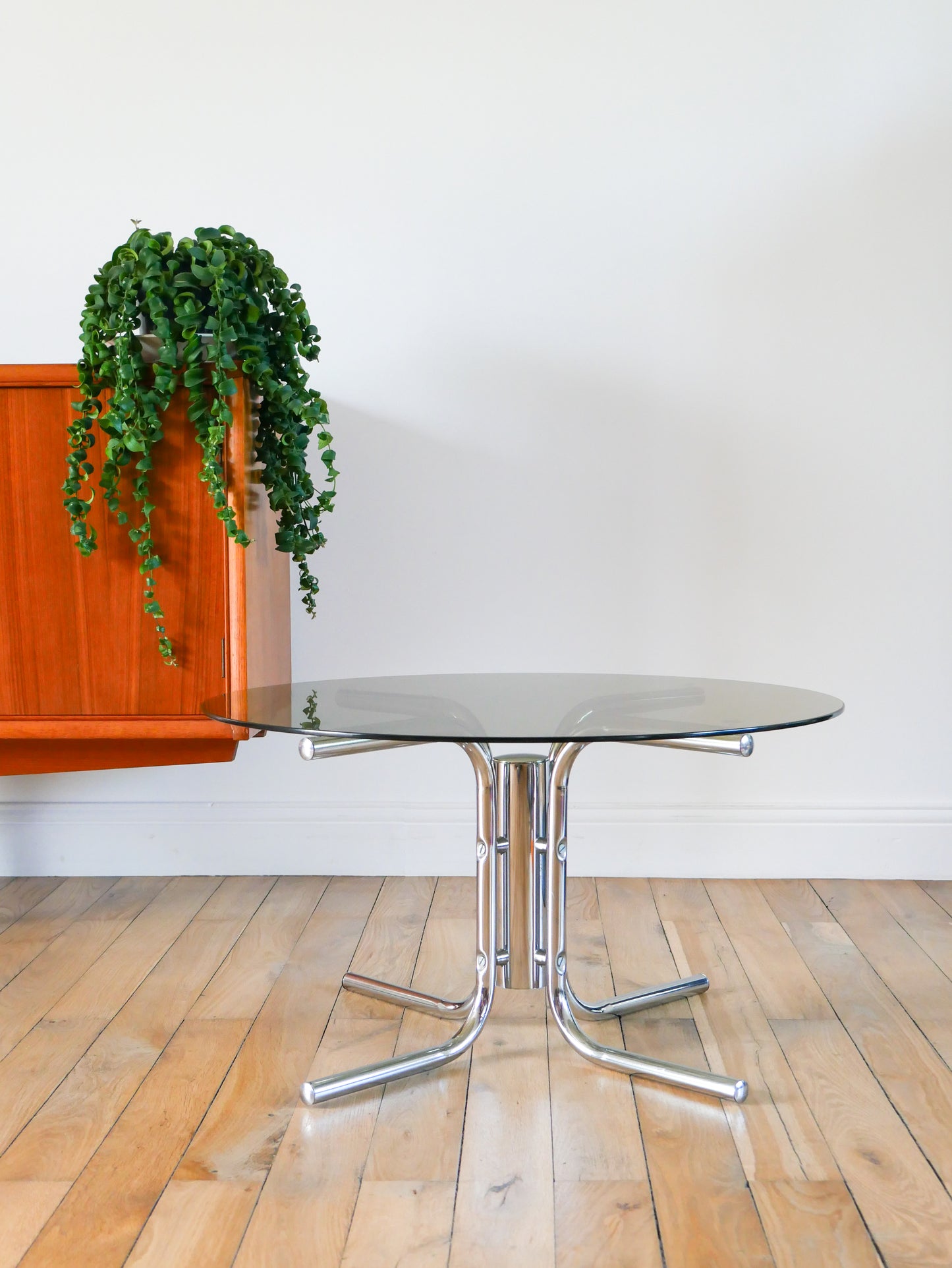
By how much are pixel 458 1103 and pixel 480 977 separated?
0.59 feet

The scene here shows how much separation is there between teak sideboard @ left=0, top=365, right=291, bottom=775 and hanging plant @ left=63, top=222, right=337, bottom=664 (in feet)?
0.11

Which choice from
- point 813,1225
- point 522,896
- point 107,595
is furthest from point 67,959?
point 813,1225

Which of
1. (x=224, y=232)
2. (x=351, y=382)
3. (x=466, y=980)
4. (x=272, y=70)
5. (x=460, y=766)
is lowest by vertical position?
(x=466, y=980)

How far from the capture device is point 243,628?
6.55 feet

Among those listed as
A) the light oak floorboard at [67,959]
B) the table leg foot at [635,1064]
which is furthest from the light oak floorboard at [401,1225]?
the light oak floorboard at [67,959]

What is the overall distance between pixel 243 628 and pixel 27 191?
52.8 inches

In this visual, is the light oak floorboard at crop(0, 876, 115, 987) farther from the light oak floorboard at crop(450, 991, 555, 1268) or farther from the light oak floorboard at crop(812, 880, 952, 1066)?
the light oak floorboard at crop(812, 880, 952, 1066)

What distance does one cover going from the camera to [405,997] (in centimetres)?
183

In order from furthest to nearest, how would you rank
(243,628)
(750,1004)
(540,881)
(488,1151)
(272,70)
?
(272,70) → (243,628) → (750,1004) → (540,881) → (488,1151)

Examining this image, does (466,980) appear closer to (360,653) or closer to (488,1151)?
(488,1151)

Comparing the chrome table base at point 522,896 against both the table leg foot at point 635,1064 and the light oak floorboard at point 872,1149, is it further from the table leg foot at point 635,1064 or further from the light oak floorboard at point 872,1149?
the light oak floorboard at point 872,1149

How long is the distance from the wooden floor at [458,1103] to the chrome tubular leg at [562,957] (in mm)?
28

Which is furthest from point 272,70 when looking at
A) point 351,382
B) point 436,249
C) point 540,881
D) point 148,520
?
point 540,881

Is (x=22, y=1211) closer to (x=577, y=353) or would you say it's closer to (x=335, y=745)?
(x=335, y=745)
